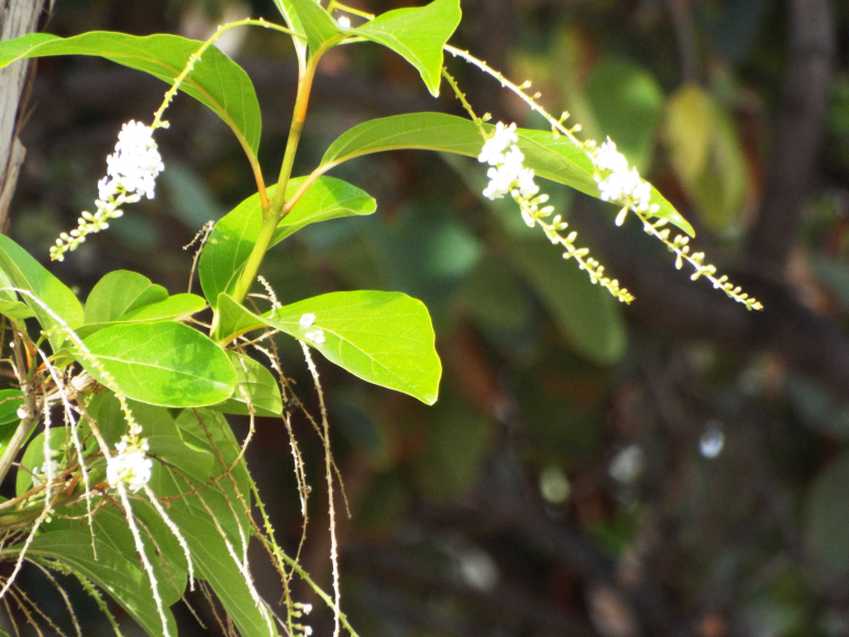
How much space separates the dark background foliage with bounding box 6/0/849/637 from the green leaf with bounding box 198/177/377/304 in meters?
1.17

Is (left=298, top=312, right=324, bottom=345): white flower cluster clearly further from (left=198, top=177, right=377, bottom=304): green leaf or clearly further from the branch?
the branch

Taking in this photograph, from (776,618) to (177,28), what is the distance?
6.64 ft

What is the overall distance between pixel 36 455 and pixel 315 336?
0.15m

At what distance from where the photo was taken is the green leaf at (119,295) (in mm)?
497

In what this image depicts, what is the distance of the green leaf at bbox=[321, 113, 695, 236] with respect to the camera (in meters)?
0.46

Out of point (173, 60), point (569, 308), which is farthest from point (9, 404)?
point (569, 308)

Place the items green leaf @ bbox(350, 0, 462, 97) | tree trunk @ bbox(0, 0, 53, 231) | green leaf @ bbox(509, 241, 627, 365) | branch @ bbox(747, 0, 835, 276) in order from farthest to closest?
branch @ bbox(747, 0, 835, 276)
green leaf @ bbox(509, 241, 627, 365)
tree trunk @ bbox(0, 0, 53, 231)
green leaf @ bbox(350, 0, 462, 97)

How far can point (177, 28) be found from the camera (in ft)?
7.55

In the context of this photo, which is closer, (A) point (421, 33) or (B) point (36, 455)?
(A) point (421, 33)

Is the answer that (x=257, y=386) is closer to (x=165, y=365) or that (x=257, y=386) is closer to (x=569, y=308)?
(x=165, y=365)

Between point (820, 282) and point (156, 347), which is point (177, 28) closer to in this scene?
point (820, 282)

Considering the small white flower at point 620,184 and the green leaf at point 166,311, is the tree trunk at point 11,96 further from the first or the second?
the small white flower at point 620,184

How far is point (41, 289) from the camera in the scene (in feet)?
1.52

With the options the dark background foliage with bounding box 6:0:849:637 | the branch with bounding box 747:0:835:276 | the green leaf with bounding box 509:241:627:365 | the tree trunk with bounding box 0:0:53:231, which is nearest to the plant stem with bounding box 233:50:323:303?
the tree trunk with bounding box 0:0:53:231
